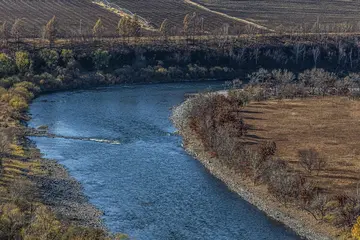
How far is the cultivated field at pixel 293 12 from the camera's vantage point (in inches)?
5536

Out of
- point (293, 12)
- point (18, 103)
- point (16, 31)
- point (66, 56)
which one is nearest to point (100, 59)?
point (66, 56)

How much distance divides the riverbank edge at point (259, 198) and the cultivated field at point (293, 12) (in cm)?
7696

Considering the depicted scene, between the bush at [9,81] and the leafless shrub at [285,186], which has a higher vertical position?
the bush at [9,81]

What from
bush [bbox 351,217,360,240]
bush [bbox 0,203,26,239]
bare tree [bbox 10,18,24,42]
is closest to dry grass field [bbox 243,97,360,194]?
bush [bbox 351,217,360,240]

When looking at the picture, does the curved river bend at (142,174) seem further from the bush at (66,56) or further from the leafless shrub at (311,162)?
the bush at (66,56)

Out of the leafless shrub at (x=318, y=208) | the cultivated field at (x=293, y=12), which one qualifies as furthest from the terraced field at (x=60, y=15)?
the leafless shrub at (x=318, y=208)

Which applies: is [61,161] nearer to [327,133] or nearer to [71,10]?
[327,133]

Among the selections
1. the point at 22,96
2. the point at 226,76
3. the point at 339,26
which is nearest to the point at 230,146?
the point at 22,96

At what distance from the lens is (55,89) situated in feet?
290

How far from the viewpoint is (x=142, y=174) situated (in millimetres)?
51312

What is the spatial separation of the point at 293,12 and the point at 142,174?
117574 millimetres

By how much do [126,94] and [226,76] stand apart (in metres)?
24.9

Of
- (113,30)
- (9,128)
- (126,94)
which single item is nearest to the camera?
(9,128)

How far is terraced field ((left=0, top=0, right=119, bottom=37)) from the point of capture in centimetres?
11419
